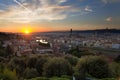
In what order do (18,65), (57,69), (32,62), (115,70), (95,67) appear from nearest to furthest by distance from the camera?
1. (95,67)
2. (57,69)
3. (115,70)
4. (32,62)
5. (18,65)

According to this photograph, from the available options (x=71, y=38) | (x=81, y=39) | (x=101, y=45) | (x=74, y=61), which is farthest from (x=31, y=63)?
(x=71, y=38)

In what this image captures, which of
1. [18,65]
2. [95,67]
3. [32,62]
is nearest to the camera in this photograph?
→ [95,67]

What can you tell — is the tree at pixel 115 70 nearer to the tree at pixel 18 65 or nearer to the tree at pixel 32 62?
the tree at pixel 32 62

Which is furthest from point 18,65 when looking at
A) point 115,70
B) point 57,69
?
point 115,70

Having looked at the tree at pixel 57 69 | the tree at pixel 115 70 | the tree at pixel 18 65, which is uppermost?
the tree at pixel 57 69

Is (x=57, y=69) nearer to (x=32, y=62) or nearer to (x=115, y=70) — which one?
(x=115, y=70)

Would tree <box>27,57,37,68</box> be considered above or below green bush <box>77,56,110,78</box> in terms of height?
below

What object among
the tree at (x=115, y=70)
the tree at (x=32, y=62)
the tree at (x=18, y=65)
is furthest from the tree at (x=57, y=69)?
the tree at (x=18, y=65)

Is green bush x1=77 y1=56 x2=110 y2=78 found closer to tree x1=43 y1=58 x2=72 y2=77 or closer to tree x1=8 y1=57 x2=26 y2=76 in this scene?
tree x1=43 y1=58 x2=72 y2=77

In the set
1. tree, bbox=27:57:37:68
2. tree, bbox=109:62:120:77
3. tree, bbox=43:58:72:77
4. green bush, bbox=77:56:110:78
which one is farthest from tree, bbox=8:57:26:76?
tree, bbox=109:62:120:77

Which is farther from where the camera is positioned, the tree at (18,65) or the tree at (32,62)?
the tree at (18,65)

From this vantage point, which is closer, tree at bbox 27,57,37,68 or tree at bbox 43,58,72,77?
tree at bbox 43,58,72,77
